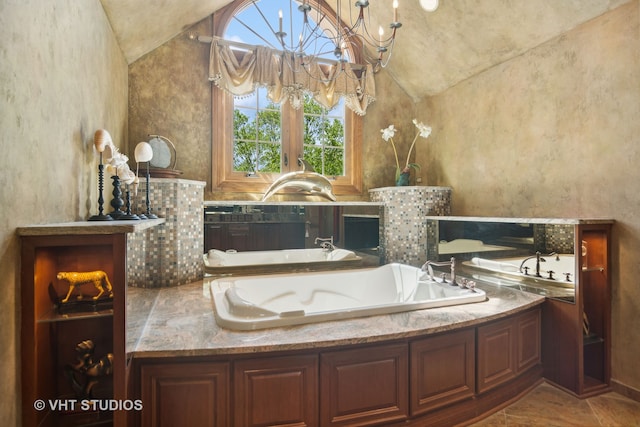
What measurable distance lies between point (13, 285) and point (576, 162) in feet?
10.2

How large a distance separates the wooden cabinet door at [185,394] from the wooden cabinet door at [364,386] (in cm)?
46

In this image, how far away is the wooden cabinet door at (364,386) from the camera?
60.7 inches

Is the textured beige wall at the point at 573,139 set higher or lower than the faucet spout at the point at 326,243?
higher

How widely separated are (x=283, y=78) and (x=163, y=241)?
180cm

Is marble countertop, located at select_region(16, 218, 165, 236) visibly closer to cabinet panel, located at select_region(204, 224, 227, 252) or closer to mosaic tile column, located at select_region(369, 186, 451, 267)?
cabinet panel, located at select_region(204, 224, 227, 252)

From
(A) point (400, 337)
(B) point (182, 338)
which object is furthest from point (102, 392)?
(A) point (400, 337)

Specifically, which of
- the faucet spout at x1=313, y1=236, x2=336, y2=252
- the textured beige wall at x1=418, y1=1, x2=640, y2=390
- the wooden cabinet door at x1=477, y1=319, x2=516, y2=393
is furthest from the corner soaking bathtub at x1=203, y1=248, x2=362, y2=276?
the wooden cabinet door at x1=477, y1=319, x2=516, y2=393

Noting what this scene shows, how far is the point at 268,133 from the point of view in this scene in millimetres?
3172

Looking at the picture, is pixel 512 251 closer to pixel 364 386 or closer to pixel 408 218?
pixel 408 218

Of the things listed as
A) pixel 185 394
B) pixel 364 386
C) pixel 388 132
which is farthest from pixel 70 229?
pixel 388 132

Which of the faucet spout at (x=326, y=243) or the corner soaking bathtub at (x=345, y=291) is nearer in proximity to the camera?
the corner soaking bathtub at (x=345, y=291)

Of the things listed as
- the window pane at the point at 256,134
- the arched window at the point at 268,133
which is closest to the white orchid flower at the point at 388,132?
the arched window at the point at 268,133

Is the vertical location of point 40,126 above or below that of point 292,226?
above

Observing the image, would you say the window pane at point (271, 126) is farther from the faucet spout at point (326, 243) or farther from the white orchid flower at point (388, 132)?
the faucet spout at point (326, 243)
